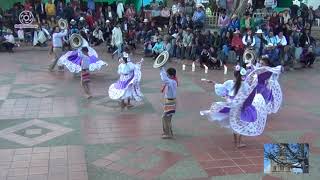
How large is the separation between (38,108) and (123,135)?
304 cm

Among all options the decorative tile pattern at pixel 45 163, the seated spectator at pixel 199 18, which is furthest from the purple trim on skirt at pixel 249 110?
the seated spectator at pixel 199 18

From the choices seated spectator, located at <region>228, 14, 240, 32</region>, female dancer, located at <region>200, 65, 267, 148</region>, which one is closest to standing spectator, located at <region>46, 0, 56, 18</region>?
seated spectator, located at <region>228, 14, 240, 32</region>

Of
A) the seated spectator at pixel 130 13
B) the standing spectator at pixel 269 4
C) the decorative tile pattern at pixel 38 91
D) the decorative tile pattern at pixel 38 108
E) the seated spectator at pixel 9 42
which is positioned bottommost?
the decorative tile pattern at pixel 38 108

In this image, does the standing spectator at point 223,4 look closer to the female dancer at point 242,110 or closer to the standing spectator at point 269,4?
the standing spectator at point 269,4

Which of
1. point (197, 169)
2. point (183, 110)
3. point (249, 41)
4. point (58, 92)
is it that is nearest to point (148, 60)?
point (249, 41)

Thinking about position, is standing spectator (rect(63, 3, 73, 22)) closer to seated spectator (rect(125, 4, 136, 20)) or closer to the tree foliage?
→ seated spectator (rect(125, 4, 136, 20))

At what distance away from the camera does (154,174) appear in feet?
27.1

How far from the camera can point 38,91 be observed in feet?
46.3

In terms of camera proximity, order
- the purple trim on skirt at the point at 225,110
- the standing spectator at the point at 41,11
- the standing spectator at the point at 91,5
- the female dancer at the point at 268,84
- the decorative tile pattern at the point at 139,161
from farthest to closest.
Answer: the standing spectator at the point at 91,5 → the standing spectator at the point at 41,11 → the female dancer at the point at 268,84 → the purple trim on skirt at the point at 225,110 → the decorative tile pattern at the point at 139,161

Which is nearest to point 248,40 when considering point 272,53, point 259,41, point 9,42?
point 259,41

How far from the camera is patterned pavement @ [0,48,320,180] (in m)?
8.41

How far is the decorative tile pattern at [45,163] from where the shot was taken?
8133 millimetres

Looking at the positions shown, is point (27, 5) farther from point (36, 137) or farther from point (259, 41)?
point (36, 137)

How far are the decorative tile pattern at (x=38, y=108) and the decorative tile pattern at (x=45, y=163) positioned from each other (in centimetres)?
242
